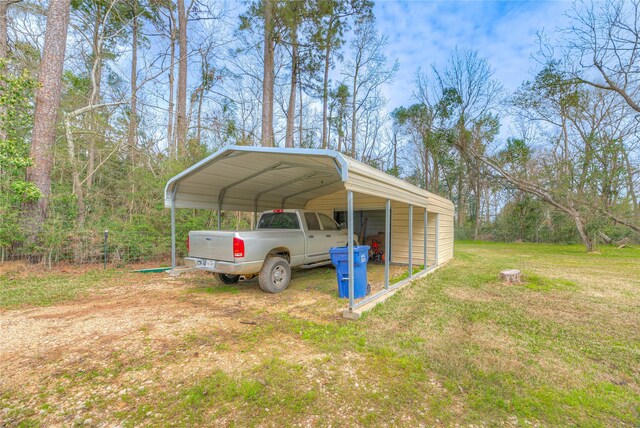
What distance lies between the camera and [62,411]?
2.11 metres

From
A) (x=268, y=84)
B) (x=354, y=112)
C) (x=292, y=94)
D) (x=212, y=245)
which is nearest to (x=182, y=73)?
(x=268, y=84)

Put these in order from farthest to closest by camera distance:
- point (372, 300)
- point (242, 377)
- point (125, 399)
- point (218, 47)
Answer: point (218, 47), point (372, 300), point (242, 377), point (125, 399)

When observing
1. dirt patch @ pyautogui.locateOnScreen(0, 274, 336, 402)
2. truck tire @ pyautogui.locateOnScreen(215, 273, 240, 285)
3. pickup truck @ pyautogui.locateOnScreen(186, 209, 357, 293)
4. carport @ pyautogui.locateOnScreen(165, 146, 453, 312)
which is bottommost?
dirt patch @ pyautogui.locateOnScreen(0, 274, 336, 402)

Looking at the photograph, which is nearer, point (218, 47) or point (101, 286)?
point (101, 286)

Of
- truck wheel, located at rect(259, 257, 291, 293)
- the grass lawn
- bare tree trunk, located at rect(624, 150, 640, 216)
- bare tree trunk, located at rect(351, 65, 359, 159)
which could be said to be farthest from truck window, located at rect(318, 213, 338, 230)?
bare tree trunk, located at rect(624, 150, 640, 216)

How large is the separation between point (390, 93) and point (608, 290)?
55.3 ft

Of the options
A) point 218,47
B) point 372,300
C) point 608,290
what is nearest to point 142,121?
point 218,47

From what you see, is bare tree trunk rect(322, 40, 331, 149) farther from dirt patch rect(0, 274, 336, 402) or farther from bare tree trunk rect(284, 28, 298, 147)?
dirt patch rect(0, 274, 336, 402)

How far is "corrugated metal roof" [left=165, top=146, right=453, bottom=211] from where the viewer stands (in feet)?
14.0

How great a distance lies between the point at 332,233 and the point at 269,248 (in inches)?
89.0

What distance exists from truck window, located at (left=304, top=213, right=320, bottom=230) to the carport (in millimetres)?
830

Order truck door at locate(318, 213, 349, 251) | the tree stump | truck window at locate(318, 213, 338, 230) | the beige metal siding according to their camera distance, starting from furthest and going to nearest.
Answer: the beige metal siding
truck window at locate(318, 213, 338, 230)
truck door at locate(318, 213, 349, 251)
the tree stump

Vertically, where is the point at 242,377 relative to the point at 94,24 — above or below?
below

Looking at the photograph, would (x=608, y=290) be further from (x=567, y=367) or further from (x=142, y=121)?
(x=142, y=121)
